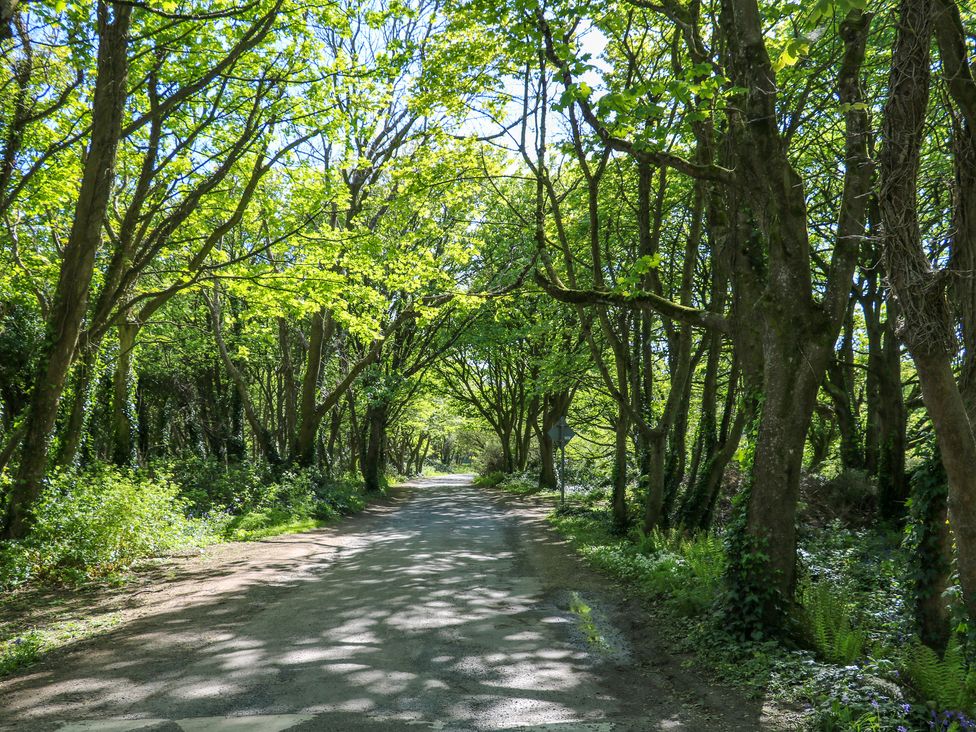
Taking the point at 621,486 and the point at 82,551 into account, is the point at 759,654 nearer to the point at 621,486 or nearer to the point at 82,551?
the point at 82,551

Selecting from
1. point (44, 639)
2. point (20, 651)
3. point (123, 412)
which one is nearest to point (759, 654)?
point (20, 651)

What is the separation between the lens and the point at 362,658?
5910mm

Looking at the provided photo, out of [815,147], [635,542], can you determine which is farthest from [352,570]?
[815,147]

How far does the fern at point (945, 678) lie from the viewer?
432cm

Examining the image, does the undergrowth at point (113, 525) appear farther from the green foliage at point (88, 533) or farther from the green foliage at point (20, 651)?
the green foliage at point (20, 651)

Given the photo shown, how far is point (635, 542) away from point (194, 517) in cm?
953

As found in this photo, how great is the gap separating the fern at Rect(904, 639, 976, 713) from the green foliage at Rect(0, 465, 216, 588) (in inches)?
373

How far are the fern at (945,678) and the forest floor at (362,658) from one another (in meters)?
0.97

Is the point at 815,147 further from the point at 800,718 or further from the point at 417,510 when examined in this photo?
the point at 417,510

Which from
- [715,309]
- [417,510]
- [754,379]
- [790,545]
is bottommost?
[417,510]

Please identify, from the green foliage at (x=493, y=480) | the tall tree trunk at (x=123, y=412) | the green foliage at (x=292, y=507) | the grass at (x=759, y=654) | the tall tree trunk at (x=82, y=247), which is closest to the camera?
the grass at (x=759, y=654)

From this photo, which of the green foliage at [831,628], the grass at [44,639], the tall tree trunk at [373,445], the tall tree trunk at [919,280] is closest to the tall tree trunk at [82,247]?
the grass at [44,639]

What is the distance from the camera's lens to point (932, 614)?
5.65 meters

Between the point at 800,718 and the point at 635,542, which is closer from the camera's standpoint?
the point at 800,718
